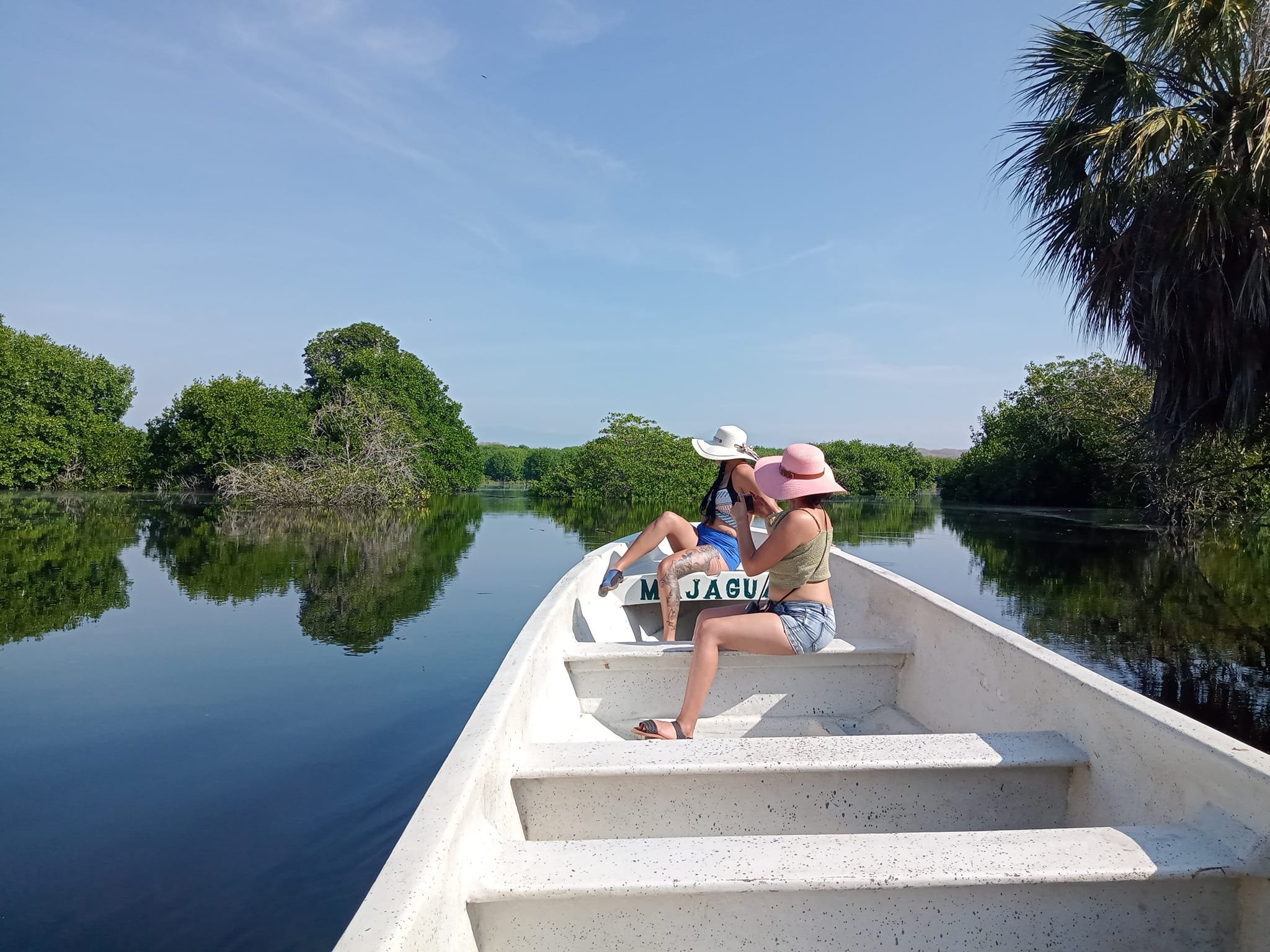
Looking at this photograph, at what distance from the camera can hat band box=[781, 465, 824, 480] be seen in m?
3.18

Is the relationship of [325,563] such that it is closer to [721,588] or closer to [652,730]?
[721,588]

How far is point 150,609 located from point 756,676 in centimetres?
718

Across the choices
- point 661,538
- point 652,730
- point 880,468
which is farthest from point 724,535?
point 880,468

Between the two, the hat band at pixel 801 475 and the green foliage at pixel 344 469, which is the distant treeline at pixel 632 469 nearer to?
the green foliage at pixel 344 469

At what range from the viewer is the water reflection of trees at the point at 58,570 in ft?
24.6

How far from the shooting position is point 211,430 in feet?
116

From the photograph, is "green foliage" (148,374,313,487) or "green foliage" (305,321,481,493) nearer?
"green foliage" (148,374,313,487)

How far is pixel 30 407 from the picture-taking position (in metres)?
34.6

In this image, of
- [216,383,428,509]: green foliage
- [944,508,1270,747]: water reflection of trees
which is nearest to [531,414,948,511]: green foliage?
[216,383,428,509]: green foliage

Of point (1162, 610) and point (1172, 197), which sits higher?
point (1172, 197)

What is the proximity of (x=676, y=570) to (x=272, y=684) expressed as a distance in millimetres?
2968

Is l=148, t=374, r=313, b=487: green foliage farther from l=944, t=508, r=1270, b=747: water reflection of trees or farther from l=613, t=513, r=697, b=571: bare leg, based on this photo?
l=613, t=513, r=697, b=571: bare leg

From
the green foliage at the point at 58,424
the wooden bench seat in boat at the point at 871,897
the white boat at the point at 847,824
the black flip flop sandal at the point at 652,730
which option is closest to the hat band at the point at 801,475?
the white boat at the point at 847,824

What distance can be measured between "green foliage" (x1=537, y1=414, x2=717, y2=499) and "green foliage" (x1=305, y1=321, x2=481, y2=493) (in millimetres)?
8785
